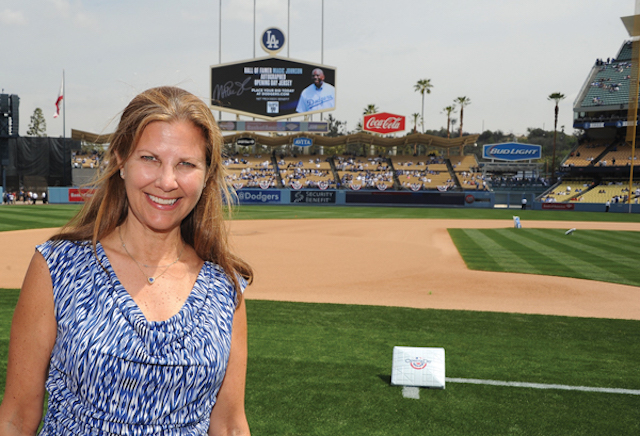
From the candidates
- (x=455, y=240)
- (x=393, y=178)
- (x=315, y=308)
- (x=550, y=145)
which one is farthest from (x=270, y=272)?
(x=550, y=145)

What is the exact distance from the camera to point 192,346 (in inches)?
65.5

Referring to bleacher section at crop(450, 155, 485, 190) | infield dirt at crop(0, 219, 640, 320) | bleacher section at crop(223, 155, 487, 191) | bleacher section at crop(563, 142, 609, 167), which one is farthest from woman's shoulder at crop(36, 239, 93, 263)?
bleacher section at crop(563, 142, 609, 167)

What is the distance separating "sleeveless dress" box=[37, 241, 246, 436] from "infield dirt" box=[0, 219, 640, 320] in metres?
4.67

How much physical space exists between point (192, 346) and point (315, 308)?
7.50 m

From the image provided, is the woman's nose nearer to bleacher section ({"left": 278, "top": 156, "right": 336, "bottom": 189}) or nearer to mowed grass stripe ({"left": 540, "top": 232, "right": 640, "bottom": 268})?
mowed grass stripe ({"left": 540, "top": 232, "right": 640, "bottom": 268})

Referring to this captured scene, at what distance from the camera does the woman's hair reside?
5.80 feet

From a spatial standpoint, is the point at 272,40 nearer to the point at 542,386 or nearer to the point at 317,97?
the point at 317,97

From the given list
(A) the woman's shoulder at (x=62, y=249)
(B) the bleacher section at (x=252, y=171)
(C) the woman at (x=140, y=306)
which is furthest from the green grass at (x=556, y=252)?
(B) the bleacher section at (x=252, y=171)

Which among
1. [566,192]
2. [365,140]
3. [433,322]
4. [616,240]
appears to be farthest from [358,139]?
[433,322]

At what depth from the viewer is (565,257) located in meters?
16.2

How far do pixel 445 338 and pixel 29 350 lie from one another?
6.33 m

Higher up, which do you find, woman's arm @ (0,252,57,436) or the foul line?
woman's arm @ (0,252,57,436)

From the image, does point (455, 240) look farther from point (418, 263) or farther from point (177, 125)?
point (177, 125)

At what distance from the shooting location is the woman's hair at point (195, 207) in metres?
1.77
